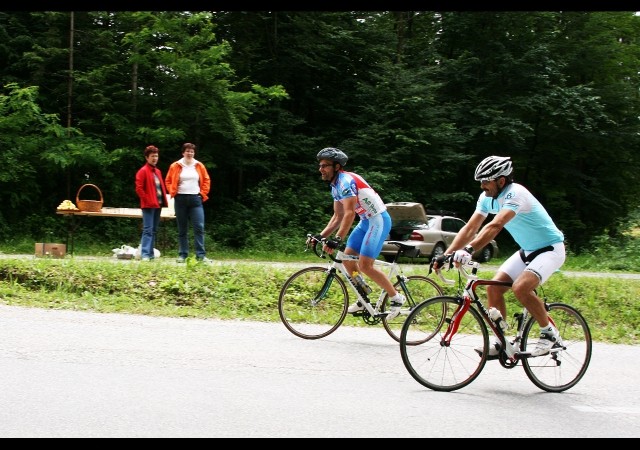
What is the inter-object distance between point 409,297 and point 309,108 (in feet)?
68.0

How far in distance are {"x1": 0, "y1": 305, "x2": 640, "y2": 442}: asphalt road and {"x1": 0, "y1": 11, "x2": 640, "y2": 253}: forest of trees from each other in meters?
13.8

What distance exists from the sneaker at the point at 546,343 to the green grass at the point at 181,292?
3310 millimetres

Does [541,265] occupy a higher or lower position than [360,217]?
lower

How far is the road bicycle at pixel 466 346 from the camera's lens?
6.16 metres

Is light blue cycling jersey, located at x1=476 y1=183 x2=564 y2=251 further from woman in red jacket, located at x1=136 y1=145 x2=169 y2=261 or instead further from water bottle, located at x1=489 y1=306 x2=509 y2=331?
woman in red jacket, located at x1=136 y1=145 x2=169 y2=261

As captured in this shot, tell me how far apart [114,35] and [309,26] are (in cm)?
772

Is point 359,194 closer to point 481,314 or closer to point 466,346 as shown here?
point 481,314

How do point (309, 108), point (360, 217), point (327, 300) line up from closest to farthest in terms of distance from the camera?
point (360, 217)
point (327, 300)
point (309, 108)

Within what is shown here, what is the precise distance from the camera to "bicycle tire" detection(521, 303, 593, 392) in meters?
6.34

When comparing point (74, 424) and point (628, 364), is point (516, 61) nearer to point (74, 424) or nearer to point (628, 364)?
point (628, 364)

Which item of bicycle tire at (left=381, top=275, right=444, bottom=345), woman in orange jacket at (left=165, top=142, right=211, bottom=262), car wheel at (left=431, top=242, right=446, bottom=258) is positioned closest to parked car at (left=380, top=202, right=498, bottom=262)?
car wheel at (left=431, top=242, right=446, bottom=258)

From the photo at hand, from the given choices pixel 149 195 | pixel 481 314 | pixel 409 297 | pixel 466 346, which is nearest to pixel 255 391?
pixel 466 346

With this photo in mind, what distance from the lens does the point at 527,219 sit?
6.27 m

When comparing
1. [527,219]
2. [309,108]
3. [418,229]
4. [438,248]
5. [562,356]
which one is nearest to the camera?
[527,219]
